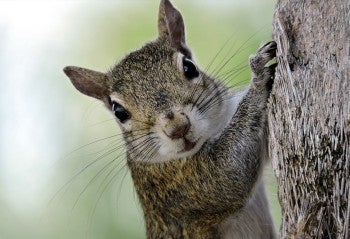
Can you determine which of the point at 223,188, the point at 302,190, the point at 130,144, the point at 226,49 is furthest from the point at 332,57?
the point at 226,49

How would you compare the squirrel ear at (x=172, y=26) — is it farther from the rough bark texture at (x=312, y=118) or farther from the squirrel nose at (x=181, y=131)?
the rough bark texture at (x=312, y=118)

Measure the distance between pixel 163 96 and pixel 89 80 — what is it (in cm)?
50

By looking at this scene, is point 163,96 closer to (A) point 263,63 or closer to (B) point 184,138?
(B) point 184,138

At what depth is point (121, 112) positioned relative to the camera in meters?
3.00

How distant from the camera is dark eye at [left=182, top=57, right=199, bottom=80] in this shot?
9.74 feet

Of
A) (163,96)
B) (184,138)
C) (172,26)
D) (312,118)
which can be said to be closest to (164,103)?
(163,96)

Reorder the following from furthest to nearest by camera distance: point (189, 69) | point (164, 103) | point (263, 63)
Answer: point (189, 69)
point (164, 103)
point (263, 63)

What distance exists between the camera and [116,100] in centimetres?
304

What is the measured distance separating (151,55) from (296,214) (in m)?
1.13

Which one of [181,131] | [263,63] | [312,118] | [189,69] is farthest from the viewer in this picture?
[189,69]

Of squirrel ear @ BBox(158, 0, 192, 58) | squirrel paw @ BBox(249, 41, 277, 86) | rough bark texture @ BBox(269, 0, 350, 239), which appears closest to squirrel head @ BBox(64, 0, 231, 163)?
squirrel ear @ BBox(158, 0, 192, 58)

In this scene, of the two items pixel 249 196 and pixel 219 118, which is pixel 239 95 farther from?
pixel 249 196

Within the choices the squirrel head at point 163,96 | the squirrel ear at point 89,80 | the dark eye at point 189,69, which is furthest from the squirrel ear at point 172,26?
the squirrel ear at point 89,80

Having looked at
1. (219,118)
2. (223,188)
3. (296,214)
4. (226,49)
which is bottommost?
(296,214)
